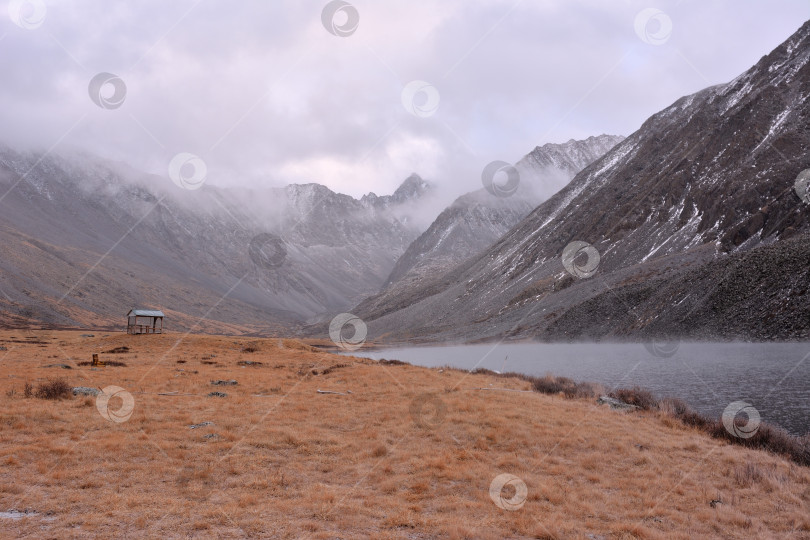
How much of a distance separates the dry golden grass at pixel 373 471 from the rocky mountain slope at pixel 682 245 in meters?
54.9

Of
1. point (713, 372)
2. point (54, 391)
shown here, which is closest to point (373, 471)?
point (54, 391)

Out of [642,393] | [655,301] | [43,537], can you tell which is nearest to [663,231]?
[655,301]

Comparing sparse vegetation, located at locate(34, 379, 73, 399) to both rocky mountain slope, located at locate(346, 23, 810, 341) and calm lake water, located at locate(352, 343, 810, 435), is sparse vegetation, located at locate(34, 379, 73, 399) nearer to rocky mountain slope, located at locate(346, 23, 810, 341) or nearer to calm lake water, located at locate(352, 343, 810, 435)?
calm lake water, located at locate(352, 343, 810, 435)

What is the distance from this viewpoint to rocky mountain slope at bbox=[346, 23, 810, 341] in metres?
75.8

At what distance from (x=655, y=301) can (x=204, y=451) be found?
296ft

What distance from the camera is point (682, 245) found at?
12050 centimetres

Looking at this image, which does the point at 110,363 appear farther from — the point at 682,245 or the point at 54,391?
the point at 682,245

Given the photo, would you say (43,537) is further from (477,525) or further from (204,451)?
(477,525)

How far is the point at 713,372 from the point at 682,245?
86647 millimetres

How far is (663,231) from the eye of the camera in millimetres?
133000

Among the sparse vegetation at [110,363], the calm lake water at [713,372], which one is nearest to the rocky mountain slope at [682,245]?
the calm lake water at [713,372]

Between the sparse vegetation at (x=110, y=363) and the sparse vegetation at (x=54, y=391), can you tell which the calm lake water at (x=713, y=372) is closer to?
the sparse vegetation at (x=54, y=391)

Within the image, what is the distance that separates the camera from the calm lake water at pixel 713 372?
2917 centimetres

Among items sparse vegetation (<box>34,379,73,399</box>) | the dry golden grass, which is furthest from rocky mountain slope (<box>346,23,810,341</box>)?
sparse vegetation (<box>34,379,73,399</box>)
